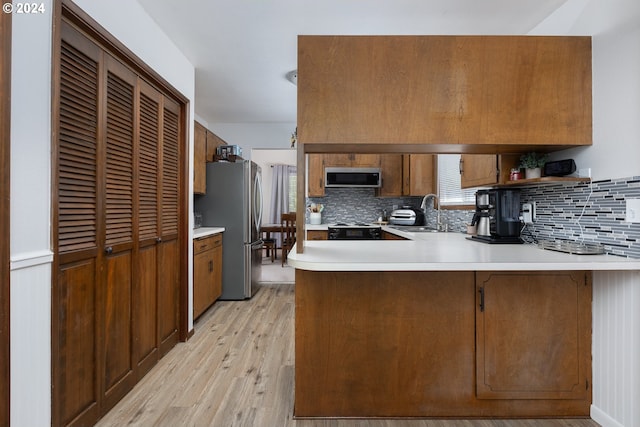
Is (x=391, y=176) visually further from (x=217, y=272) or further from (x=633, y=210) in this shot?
(x=633, y=210)

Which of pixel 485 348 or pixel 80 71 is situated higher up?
pixel 80 71

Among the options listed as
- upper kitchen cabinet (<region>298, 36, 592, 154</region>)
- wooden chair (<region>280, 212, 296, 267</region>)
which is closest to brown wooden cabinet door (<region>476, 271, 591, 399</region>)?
upper kitchen cabinet (<region>298, 36, 592, 154</region>)

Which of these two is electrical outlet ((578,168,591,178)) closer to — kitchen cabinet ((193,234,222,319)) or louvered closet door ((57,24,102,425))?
louvered closet door ((57,24,102,425))

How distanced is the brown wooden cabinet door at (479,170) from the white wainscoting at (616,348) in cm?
83

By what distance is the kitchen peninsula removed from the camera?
1.87 meters

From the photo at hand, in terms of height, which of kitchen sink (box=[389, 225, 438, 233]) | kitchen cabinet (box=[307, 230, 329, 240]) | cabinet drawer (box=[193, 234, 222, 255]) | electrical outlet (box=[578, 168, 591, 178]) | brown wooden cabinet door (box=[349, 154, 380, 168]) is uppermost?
brown wooden cabinet door (box=[349, 154, 380, 168])

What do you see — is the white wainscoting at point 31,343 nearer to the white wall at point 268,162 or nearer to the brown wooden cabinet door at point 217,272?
the brown wooden cabinet door at point 217,272

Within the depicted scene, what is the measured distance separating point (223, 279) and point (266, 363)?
186 cm

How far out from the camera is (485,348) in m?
1.87

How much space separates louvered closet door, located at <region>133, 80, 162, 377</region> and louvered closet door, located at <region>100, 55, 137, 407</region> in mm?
102

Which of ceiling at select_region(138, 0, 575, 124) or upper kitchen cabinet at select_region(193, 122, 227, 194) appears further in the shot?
upper kitchen cabinet at select_region(193, 122, 227, 194)

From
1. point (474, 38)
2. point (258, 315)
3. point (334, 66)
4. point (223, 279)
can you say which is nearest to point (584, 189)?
point (474, 38)

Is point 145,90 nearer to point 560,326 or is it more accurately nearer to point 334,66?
point 334,66

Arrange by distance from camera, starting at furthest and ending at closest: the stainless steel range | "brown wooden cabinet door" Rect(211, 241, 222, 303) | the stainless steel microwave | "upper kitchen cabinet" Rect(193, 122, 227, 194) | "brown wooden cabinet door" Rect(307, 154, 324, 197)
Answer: "brown wooden cabinet door" Rect(307, 154, 324, 197)
the stainless steel microwave
the stainless steel range
"brown wooden cabinet door" Rect(211, 241, 222, 303)
"upper kitchen cabinet" Rect(193, 122, 227, 194)
